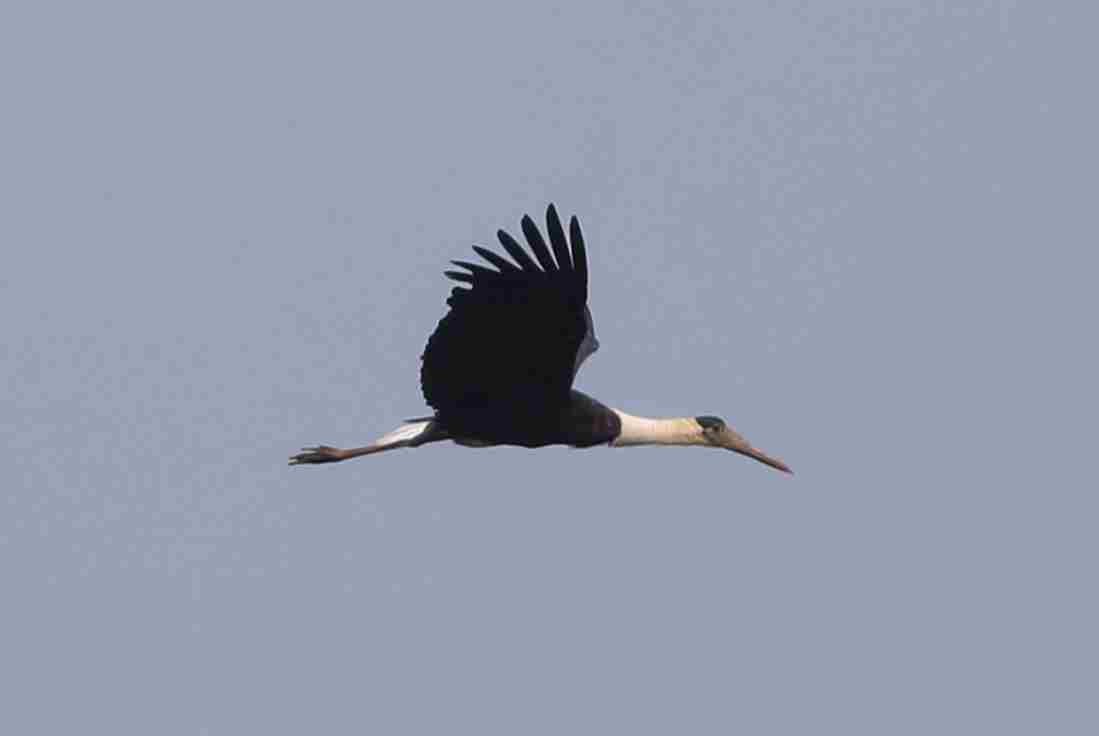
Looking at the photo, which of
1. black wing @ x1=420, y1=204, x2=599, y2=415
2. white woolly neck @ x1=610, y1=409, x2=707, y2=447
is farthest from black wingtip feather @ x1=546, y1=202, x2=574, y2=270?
white woolly neck @ x1=610, y1=409, x2=707, y2=447

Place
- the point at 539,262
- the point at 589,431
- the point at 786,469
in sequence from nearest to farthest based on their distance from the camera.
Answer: the point at 539,262 → the point at 589,431 → the point at 786,469

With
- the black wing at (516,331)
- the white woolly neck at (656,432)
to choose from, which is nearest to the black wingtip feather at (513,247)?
the black wing at (516,331)

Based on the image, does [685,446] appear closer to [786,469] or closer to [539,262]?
[786,469]

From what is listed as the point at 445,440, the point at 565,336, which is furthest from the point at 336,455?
the point at 565,336

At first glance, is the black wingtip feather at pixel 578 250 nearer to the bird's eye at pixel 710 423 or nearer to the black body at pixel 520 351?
the black body at pixel 520 351

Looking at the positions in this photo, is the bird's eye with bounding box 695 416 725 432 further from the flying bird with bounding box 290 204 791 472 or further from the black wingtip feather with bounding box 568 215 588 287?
the black wingtip feather with bounding box 568 215 588 287

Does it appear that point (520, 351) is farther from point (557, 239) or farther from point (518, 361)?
point (557, 239)

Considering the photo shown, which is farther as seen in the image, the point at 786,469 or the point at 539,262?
the point at 786,469

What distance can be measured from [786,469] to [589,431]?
2222 mm

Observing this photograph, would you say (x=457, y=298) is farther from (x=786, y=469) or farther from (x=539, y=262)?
(x=786, y=469)

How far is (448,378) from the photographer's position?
20594 mm

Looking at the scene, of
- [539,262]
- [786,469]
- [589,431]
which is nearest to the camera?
[539,262]

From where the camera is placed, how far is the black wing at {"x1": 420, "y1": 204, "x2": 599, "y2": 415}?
64.5 feet

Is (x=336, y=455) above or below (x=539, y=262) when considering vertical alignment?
below
